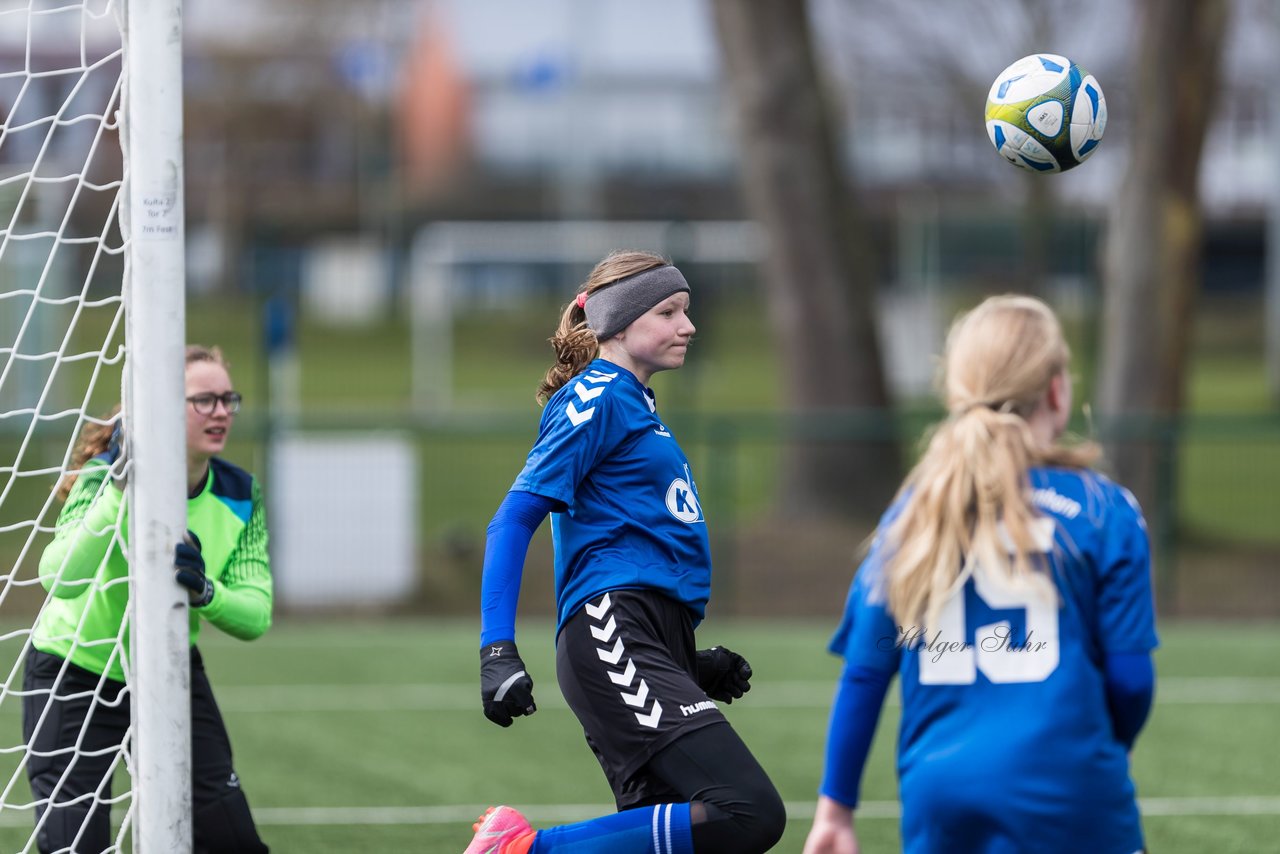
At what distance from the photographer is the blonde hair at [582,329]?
430 cm

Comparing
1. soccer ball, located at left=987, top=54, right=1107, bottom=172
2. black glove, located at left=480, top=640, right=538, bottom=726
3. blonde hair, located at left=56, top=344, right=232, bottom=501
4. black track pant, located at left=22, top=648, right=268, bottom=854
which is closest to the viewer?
black glove, located at left=480, top=640, right=538, bottom=726

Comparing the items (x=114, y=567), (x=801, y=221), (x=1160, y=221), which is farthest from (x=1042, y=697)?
(x=801, y=221)

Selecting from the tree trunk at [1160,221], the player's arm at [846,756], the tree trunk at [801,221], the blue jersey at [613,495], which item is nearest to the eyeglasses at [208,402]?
the blue jersey at [613,495]

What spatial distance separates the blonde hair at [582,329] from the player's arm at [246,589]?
903 millimetres

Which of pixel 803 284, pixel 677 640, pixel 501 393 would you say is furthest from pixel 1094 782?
pixel 501 393

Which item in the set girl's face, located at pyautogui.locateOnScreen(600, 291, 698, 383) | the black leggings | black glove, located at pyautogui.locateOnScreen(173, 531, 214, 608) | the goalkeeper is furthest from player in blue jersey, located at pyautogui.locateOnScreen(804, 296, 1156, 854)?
the goalkeeper

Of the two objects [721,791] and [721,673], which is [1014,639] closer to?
[721,791]

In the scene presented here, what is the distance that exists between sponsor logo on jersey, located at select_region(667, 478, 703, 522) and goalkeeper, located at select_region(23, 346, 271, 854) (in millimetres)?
→ 1128

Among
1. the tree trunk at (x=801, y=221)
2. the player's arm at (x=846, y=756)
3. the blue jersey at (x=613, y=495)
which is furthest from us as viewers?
the tree trunk at (x=801, y=221)

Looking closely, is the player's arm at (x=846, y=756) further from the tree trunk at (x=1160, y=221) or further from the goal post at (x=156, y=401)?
the tree trunk at (x=1160, y=221)

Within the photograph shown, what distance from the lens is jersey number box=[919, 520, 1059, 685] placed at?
3.13 meters

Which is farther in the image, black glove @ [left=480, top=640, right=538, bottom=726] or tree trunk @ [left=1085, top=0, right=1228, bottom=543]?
tree trunk @ [left=1085, top=0, right=1228, bottom=543]

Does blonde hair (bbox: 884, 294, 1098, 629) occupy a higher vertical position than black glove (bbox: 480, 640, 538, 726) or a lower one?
higher

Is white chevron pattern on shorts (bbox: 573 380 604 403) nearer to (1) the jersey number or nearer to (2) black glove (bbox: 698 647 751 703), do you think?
(2) black glove (bbox: 698 647 751 703)
